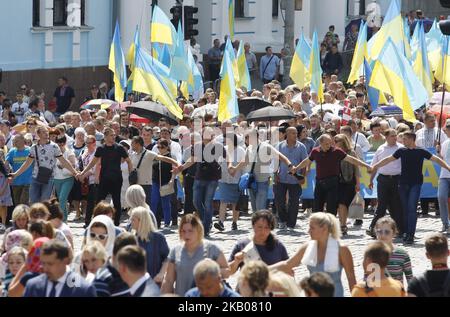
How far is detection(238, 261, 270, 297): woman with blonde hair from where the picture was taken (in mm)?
9173

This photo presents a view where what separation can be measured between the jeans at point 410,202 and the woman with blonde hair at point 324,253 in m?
6.61

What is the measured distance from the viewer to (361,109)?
2464 cm

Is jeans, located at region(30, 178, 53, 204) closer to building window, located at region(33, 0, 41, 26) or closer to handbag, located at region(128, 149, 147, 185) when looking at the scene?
handbag, located at region(128, 149, 147, 185)

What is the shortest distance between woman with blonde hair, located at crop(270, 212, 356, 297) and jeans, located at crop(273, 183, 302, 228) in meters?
8.21

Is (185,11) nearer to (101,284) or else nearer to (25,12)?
(25,12)

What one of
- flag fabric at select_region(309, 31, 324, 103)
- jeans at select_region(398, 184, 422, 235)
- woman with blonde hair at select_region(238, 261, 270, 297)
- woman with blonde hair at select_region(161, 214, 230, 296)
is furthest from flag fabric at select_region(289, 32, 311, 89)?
woman with blonde hair at select_region(238, 261, 270, 297)

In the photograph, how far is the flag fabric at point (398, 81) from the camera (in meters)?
22.0

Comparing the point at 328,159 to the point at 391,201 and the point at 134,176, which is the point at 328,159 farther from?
the point at 134,176

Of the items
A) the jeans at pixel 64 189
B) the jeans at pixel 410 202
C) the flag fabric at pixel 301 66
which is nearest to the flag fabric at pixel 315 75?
the flag fabric at pixel 301 66

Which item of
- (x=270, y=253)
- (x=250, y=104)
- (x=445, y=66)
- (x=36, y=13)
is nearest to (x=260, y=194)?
(x=445, y=66)

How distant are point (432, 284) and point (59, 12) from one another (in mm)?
25694

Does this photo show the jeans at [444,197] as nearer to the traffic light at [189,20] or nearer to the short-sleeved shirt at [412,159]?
the short-sleeved shirt at [412,159]
